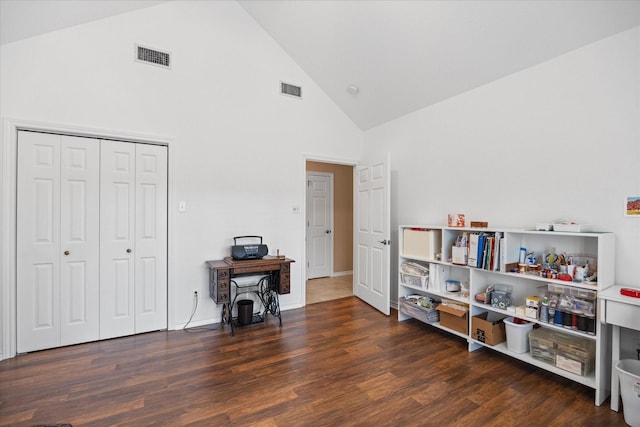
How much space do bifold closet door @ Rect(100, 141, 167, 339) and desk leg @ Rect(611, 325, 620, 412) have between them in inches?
153

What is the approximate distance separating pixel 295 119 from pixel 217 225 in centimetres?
177

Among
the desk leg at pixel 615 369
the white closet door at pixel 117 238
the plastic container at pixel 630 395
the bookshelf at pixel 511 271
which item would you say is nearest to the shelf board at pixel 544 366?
the bookshelf at pixel 511 271

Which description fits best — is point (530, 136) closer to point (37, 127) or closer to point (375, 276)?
point (375, 276)

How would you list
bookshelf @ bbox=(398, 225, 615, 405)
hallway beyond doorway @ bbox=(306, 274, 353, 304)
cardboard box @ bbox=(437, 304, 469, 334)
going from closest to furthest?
bookshelf @ bbox=(398, 225, 615, 405), cardboard box @ bbox=(437, 304, 469, 334), hallway beyond doorway @ bbox=(306, 274, 353, 304)

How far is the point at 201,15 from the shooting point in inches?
137

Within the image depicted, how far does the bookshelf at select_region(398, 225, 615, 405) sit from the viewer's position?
211 cm

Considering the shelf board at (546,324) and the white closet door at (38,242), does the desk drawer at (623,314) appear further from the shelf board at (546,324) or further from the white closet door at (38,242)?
the white closet door at (38,242)

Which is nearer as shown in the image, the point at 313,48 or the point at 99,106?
the point at 99,106

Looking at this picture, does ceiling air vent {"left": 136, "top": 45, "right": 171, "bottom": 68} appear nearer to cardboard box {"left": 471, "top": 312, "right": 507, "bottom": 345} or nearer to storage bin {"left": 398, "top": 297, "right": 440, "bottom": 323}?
storage bin {"left": 398, "top": 297, "right": 440, "bottom": 323}

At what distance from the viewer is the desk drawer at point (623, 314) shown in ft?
6.07

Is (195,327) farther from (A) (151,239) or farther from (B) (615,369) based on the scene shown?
(B) (615,369)

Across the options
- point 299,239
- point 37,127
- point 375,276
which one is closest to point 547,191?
point 375,276

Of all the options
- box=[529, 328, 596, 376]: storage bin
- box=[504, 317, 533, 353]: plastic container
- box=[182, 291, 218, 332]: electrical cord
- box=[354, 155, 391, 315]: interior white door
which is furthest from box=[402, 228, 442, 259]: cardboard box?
box=[182, 291, 218, 332]: electrical cord

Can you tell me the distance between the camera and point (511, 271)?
263 centimetres
